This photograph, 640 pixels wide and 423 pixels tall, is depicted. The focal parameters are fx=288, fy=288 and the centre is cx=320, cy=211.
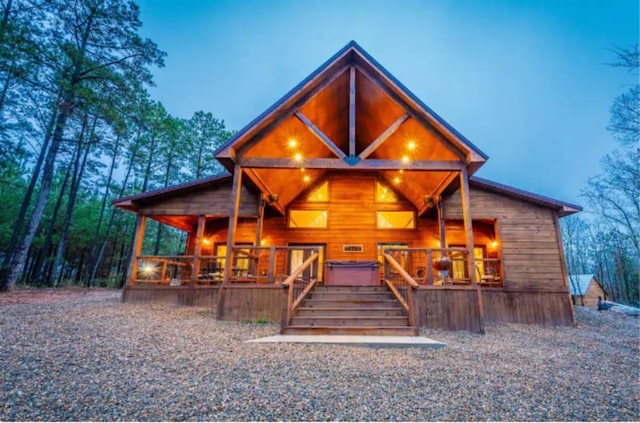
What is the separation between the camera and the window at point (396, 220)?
10.7 metres

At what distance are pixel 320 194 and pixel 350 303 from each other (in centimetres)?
562

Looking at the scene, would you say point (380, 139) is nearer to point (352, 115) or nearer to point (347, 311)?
point (352, 115)

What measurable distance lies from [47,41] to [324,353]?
13.4m

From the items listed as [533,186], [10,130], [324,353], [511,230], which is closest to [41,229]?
[10,130]

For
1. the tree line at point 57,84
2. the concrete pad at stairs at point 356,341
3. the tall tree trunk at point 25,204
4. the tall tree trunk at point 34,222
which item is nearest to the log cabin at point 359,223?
the concrete pad at stairs at point 356,341

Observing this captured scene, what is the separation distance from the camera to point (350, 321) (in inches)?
217

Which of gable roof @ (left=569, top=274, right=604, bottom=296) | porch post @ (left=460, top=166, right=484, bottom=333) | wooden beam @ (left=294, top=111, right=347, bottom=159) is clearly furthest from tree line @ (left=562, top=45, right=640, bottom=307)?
wooden beam @ (left=294, top=111, right=347, bottom=159)

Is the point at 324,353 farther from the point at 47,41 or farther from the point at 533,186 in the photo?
the point at 533,186

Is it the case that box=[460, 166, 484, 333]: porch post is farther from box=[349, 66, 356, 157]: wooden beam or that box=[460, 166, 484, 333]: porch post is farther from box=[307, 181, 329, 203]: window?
box=[307, 181, 329, 203]: window

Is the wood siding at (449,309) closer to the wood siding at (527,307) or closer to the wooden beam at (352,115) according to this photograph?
the wood siding at (527,307)

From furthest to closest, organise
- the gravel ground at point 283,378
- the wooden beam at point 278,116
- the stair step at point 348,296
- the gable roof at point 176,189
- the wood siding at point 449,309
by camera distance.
Answer: 1. the gable roof at point 176,189
2. the wooden beam at point 278,116
3. the stair step at point 348,296
4. the wood siding at point 449,309
5. the gravel ground at point 283,378

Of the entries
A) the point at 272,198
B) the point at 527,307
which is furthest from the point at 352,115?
the point at 527,307

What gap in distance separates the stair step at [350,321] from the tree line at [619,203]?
8951 mm

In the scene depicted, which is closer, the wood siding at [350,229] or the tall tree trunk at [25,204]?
the wood siding at [350,229]
